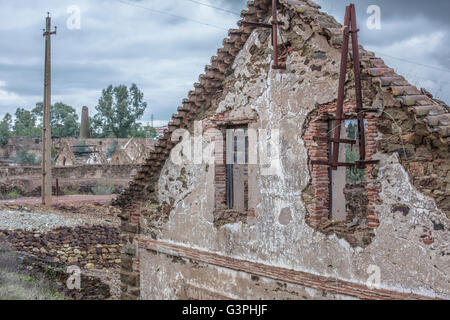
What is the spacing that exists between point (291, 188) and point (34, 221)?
12905 mm

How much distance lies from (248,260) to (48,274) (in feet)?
23.7

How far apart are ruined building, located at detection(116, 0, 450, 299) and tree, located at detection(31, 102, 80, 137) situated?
61.1 metres

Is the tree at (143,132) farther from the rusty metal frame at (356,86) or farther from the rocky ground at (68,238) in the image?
the rusty metal frame at (356,86)

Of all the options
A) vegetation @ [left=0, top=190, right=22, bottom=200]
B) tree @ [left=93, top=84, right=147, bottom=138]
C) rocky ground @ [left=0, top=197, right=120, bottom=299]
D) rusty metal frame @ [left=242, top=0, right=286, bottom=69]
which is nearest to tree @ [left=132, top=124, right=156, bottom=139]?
tree @ [left=93, top=84, right=147, bottom=138]

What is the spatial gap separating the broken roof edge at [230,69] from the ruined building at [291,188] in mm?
23

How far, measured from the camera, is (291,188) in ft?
22.6

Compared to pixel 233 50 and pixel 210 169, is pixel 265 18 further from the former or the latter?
pixel 210 169

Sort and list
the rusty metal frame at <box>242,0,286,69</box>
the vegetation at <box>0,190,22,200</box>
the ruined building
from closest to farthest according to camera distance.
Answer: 1. the ruined building
2. the rusty metal frame at <box>242,0,286,69</box>
3. the vegetation at <box>0,190,22,200</box>

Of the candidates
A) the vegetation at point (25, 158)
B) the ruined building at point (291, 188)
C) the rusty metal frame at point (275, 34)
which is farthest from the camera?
the vegetation at point (25, 158)

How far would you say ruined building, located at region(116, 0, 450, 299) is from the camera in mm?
5496

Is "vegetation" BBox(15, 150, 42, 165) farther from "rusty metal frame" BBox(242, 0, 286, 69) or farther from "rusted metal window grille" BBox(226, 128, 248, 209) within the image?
"rusty metal frame" BBox(242, 0, 286, 69)

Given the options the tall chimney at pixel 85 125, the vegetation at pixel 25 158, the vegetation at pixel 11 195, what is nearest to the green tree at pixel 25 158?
the vegetation at pixel 25 158

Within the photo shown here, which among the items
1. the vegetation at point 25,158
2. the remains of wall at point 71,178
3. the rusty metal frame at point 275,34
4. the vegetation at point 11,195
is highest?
the rusty metal frame at point 275,34

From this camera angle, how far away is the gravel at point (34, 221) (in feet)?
52.2
